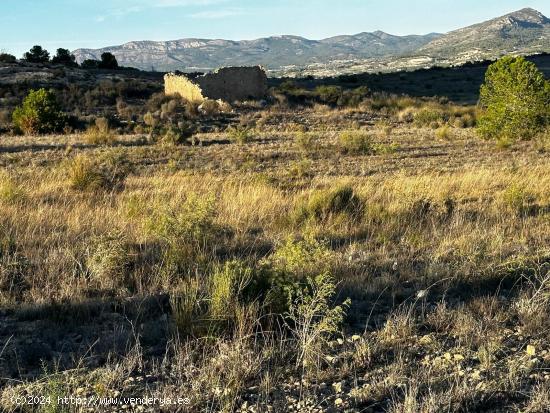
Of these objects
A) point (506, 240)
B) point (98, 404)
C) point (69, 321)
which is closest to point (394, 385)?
point (98, 404)

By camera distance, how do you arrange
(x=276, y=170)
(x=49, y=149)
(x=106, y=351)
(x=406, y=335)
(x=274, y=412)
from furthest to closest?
(x=49, y=149) → (x=276, y=170) → (x=406, y=335) → (x=106, y=351) → (x=274, y=412)

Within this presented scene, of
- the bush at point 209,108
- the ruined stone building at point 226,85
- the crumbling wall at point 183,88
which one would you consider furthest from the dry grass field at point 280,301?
the ruined stone building at point 226,85

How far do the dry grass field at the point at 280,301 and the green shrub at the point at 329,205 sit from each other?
0.03 metres

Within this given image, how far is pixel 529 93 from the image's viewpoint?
16781 millimetres

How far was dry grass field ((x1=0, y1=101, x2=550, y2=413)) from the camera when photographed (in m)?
3.01

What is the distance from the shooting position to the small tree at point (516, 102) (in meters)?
16.8

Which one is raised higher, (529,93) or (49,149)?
(529,93)

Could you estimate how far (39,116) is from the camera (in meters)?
20.8

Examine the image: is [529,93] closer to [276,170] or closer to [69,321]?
[276,170]

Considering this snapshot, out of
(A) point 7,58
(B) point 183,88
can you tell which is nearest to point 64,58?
(A) point 7,58

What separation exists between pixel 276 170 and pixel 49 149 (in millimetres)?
7581

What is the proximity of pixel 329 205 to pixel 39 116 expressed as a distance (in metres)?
16.8

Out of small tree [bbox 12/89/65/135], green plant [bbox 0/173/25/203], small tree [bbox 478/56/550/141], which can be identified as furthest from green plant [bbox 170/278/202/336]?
small tree [bbox 12/89/65/135]

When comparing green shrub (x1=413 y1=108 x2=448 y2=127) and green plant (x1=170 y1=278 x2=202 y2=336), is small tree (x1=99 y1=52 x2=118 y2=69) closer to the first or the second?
green shrub (x1=413 y1=108 x2=448 y2=127)
